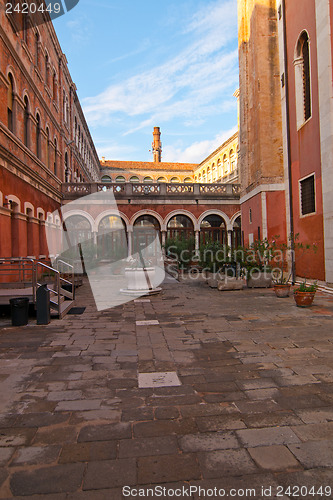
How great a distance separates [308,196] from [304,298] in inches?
234

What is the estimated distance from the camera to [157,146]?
2312 inches

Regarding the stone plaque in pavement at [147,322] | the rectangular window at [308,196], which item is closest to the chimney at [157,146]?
the rectangular window at [308,196]

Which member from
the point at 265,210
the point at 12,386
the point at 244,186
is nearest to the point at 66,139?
the point at 244,186

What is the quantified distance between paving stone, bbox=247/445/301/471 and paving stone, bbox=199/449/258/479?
0.21ft

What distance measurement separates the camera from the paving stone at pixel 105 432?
2.78m

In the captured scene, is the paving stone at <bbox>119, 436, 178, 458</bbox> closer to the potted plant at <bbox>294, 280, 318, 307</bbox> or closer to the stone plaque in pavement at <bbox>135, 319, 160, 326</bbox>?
the stone plaque in pavement at <bbox>135, 319, 160, 326</bbox>

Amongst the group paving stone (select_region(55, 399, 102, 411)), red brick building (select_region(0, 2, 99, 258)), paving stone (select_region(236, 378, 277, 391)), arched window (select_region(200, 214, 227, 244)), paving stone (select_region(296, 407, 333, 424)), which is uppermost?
red brick building (select_region(0, 2, 99, 258))

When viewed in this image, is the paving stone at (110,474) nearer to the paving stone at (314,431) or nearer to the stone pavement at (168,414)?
the stone pavement at (168,414)

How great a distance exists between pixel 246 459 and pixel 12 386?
2.72 meters

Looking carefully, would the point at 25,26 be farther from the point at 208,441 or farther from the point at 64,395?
the point at 208,441

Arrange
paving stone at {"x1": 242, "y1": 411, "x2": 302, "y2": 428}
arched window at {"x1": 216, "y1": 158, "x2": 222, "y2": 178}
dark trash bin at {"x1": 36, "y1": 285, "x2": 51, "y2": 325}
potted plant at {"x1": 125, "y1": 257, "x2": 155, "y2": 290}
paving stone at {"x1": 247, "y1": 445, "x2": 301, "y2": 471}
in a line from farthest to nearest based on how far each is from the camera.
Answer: arched window at {"x1": 216, "y1": 158, "x2": 222, "y2": 178} → potted plant at {"x1": 125, "y1": 257, "x2": 155, "y2": 290} → dark trash bin at {"x1": 36, "y1": 285, "x2": 51, "y2": 325} → paving stone at {"x1": 242, "y1": 411, "x2": 302, "y2": 428} → paving stone at {"x1": 247, "y1": 445, "x2": 301, "y2": 471}

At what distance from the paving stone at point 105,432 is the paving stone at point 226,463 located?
70 cm

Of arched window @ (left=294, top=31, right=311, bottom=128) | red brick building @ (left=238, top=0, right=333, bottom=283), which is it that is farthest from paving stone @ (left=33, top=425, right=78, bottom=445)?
arched window @ (left=294, top=31, right=311, bottom=128)

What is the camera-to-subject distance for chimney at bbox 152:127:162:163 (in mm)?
58591
